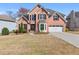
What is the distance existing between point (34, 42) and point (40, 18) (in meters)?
0.97

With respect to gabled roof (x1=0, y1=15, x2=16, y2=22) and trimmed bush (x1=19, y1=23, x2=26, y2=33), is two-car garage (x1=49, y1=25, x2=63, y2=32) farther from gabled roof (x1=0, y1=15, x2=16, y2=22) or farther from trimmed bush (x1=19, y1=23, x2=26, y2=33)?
gabled roof (x1=0, y1=15, x2=16, y2=22)

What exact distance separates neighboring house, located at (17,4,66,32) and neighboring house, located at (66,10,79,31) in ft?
0.66

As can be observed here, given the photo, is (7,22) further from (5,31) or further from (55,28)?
(55,28)

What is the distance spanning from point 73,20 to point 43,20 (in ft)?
3.75

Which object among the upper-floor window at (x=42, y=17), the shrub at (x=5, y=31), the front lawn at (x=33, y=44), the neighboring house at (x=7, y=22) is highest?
the upper-floor window at (x=42, y=17)

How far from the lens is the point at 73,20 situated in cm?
936

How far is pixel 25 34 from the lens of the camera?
30.9ft

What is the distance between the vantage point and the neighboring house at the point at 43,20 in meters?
9.41

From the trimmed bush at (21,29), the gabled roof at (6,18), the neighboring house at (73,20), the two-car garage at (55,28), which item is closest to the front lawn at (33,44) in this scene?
the trimmed bush at (21,29)

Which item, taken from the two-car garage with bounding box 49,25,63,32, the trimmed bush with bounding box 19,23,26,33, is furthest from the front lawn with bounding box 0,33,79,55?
the two-car garage with bounding box 49,25,63,32

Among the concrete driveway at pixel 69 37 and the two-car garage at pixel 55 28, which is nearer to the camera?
the two-car garage at pixel 55 28

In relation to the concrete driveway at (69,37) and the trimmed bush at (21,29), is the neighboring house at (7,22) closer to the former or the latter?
the trimmed bush at (21,29)

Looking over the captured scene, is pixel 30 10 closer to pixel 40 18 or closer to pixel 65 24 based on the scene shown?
pixel 40 18

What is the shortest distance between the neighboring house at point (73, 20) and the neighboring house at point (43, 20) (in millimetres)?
202
